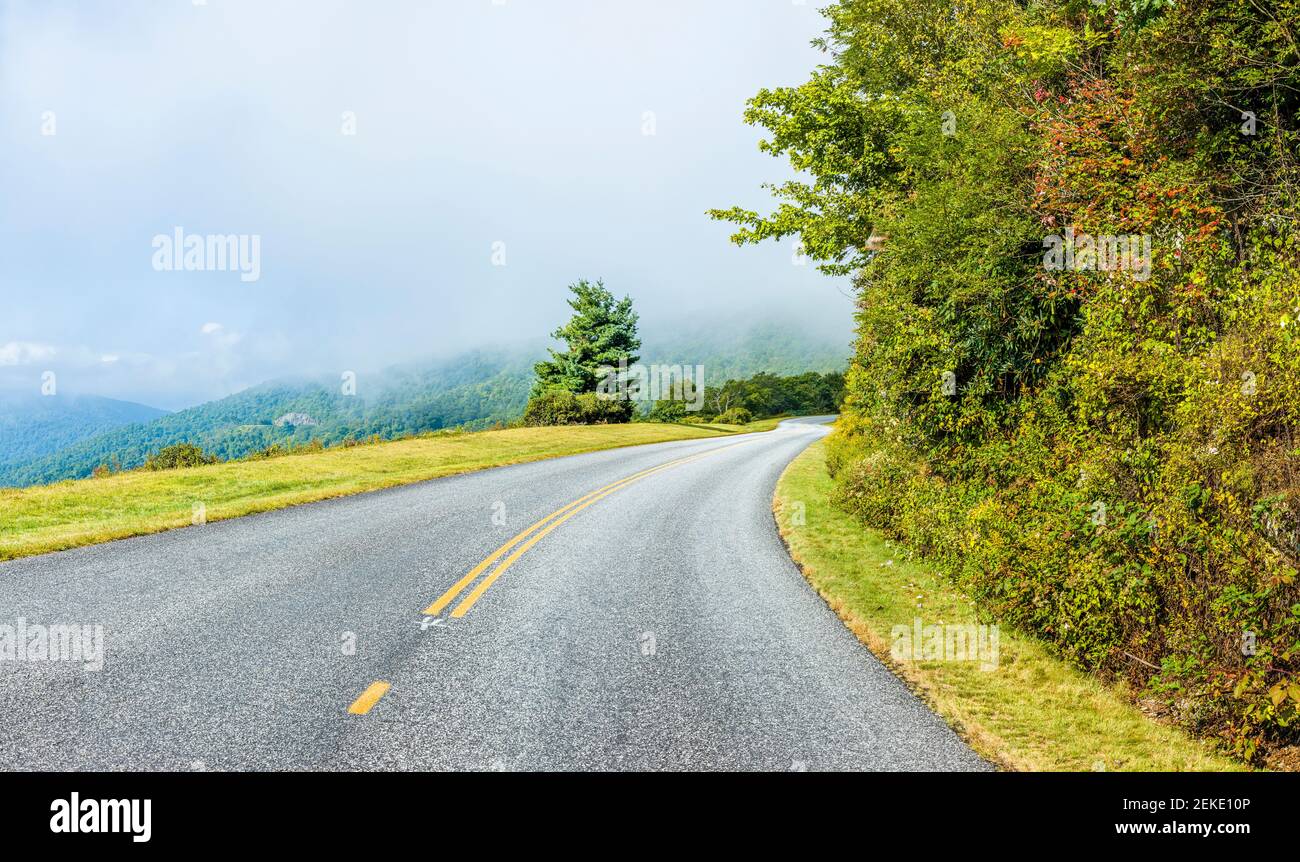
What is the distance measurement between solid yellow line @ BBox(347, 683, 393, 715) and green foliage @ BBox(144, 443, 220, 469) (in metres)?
17.6

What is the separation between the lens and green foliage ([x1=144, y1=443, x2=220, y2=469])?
56.8ft

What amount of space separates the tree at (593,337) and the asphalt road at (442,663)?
39.2 m

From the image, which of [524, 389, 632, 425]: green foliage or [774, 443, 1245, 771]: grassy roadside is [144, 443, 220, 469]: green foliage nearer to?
[774, 443, 1245, 771]: grassy roadside

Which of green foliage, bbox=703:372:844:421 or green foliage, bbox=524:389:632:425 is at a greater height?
green foliage, bbox=703:372:844:421

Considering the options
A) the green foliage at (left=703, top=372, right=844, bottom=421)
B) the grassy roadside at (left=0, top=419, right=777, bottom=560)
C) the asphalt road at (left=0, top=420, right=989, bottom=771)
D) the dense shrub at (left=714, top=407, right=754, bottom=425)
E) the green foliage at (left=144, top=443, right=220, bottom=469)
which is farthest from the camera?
the green foliage at (left=703, top=372, right=844, bottom=421)

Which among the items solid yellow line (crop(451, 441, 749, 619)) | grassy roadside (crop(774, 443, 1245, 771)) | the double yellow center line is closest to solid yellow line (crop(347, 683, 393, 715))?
the double yellow center line

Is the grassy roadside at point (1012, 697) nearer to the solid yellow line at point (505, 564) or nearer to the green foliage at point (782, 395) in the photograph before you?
the solid yellow line at point (505, 564)

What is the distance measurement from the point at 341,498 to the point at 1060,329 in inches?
554

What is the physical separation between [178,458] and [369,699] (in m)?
18.6

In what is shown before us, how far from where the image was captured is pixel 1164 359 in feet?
17.5

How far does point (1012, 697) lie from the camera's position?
484 centimetres

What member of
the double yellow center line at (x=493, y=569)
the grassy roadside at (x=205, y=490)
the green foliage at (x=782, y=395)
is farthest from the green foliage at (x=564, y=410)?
the green foliage at (x=782, y=395)

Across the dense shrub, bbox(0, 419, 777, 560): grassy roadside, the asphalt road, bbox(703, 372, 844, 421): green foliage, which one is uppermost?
bbox(703, 372, 844, 421): green foliage
